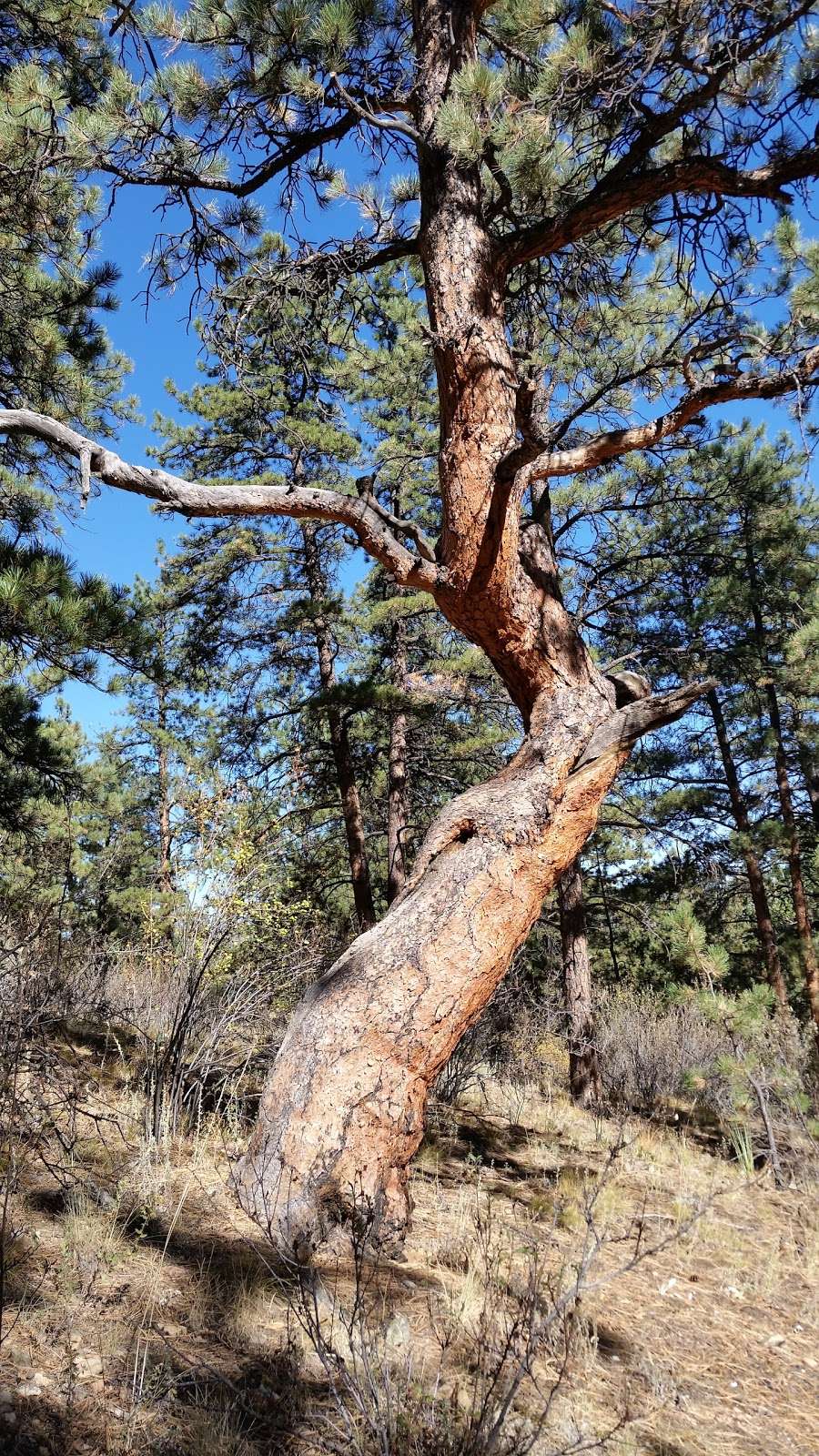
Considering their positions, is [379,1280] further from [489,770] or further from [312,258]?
[489,770]

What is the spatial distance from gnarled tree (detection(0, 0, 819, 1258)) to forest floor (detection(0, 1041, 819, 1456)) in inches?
17.0

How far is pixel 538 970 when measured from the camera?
15.0 metres

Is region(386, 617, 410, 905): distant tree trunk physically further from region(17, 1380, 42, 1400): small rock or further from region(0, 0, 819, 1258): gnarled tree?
region(17, 1380, 42, 1400): small rock

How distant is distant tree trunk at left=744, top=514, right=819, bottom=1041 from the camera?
385 inches

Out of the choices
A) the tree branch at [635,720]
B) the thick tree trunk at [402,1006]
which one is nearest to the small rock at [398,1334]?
the thick tree trunk at [402,1006]

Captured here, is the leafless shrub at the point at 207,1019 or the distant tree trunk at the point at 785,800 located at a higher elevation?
the distant tree trunk at the point at 785,800

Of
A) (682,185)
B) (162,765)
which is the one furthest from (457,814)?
(162,765)

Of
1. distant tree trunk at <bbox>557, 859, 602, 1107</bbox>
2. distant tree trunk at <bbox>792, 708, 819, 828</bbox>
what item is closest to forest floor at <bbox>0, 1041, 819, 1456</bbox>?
distant tree trunk at <bbox>557, 859, 602, 1107</bbox>

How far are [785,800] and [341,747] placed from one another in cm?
565

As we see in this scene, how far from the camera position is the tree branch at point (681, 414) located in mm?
3863

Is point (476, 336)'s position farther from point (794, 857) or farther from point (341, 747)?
point (794, 857)

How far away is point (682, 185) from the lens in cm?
409

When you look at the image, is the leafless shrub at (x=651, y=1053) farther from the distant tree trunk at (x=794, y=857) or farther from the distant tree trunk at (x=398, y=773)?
the distant tree trunk at (x=398, y=773)

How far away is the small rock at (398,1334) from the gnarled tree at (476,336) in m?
0.66
